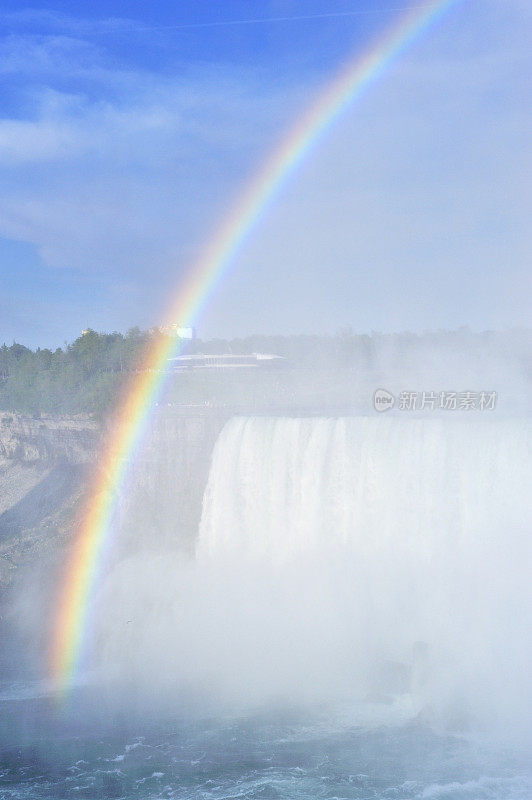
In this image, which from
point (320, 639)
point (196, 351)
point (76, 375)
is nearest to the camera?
point (320, 639)

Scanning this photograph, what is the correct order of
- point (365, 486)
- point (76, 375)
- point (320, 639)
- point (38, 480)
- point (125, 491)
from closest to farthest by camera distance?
point (320, 639)
point (365, 486)
point (125, 491)
point (38, 480)
point (76, 375)

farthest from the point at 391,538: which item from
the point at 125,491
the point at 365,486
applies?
the point at 125,491

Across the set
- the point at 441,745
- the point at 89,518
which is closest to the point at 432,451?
the point at 441,745

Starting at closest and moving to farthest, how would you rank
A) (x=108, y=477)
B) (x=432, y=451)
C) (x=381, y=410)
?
(x=432, y=451) → (x=381, y=410) → (x=108, y=477)

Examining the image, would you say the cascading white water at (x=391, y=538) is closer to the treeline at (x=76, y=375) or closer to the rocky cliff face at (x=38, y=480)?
the rocky cliff face at (x=38, y=480)

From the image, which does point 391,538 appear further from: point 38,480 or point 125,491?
point 38,480

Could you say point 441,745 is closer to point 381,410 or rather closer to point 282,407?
point 381,410
